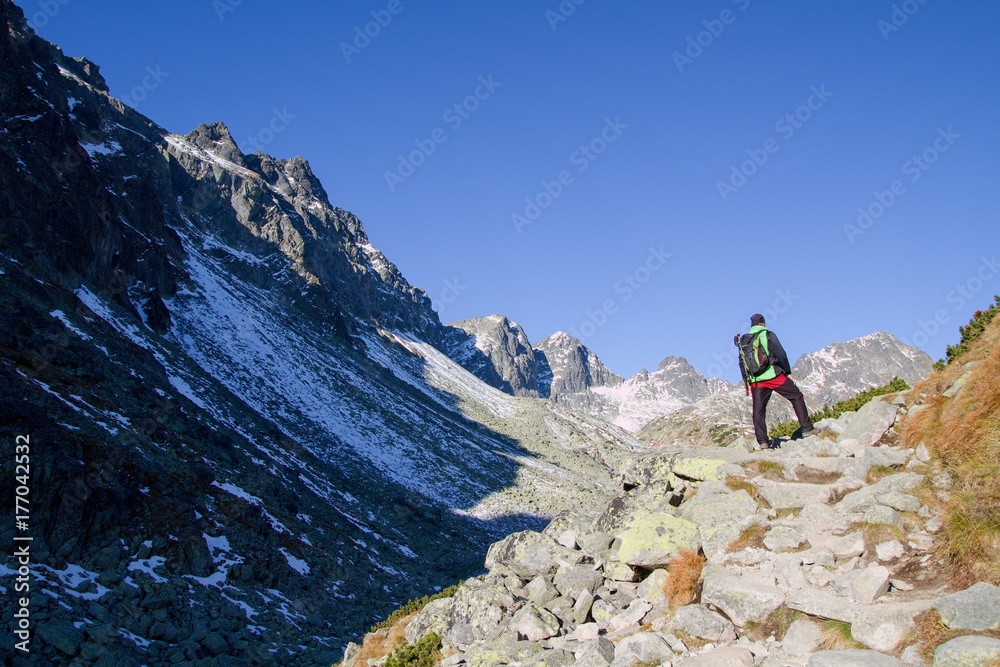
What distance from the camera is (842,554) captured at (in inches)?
323

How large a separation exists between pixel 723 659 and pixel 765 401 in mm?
7605

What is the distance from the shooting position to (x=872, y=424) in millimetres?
11953

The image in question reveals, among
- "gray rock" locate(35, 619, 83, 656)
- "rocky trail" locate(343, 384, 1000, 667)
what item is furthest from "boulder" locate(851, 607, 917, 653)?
"gray rock" locate(35, 619, 83, 656)

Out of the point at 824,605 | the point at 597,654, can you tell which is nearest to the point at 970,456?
the point at 824,605

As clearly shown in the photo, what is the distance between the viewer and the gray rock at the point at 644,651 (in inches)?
308

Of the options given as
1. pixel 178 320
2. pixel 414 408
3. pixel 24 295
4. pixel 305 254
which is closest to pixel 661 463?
pixel 24 295

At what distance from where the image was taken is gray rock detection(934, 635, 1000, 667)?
18.2ft

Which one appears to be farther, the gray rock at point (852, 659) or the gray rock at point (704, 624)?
the gray rock at point (704, 624)

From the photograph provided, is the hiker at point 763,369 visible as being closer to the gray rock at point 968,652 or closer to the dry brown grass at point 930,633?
the dry brown grass at point 930,633

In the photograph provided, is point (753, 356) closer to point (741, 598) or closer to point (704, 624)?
point (741, 598)

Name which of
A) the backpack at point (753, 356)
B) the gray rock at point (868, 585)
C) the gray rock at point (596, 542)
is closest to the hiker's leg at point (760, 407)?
the backpack at point (753, 356)

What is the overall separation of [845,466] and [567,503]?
245ft

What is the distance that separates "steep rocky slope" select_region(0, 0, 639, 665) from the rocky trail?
15096 mm

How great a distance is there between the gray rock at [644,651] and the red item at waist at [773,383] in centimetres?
721
